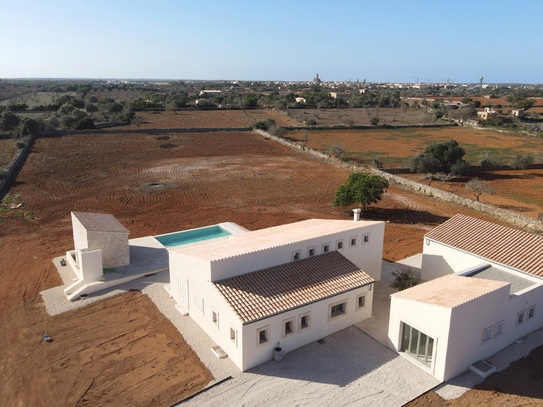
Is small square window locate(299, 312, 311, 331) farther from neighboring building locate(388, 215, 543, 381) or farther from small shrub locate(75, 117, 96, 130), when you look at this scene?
small shrub locate(75, 117, 96, 130)

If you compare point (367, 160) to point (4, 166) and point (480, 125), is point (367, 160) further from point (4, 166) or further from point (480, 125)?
point (480, 125)

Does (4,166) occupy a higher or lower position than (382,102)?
lower

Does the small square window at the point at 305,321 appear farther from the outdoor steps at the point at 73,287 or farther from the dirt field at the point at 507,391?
the outdoor steps at the point at 73,287

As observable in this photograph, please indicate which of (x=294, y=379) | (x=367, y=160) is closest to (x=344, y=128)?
(x=367, y=160)

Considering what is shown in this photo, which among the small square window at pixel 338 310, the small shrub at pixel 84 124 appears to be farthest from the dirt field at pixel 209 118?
the small square window at pixel 338 310

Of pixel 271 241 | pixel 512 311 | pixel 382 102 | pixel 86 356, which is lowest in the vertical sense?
pixel 86 356

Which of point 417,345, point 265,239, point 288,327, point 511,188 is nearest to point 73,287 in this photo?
point 265,239
